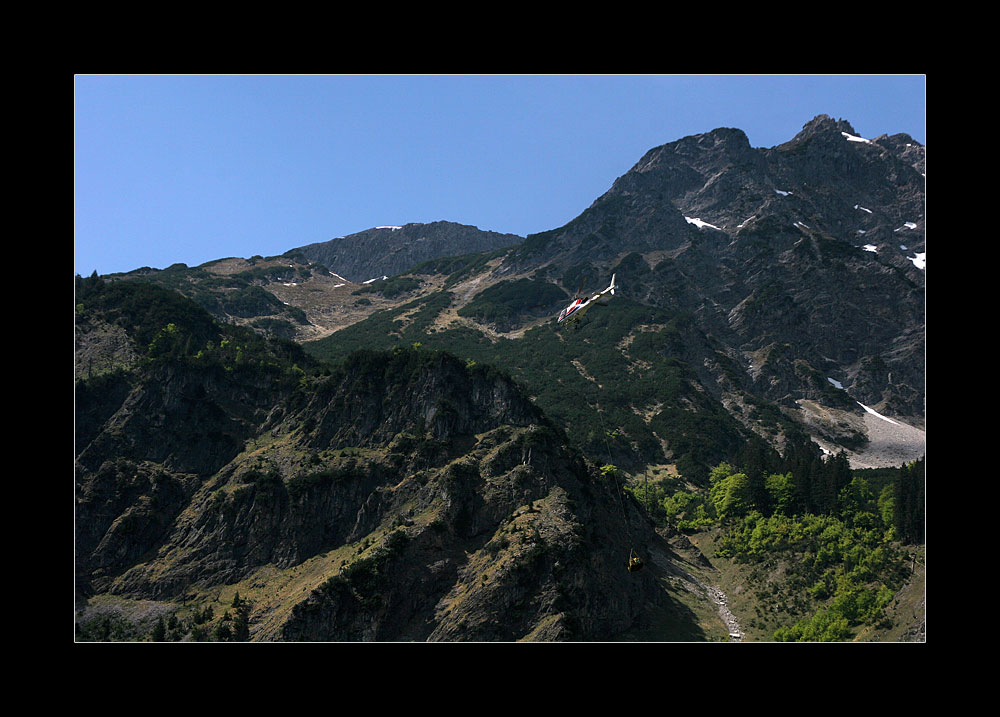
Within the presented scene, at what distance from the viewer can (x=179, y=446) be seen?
99.0 metres

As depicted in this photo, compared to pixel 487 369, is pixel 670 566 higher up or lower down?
lower down

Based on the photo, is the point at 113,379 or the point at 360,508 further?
the point at 113,379

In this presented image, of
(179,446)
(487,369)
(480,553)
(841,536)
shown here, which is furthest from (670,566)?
(179,446)

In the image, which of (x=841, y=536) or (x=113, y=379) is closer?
(x=841, y=536)

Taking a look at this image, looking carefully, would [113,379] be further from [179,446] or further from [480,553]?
[480,553]

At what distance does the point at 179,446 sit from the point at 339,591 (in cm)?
4751

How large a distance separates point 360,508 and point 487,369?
29.5 metres
